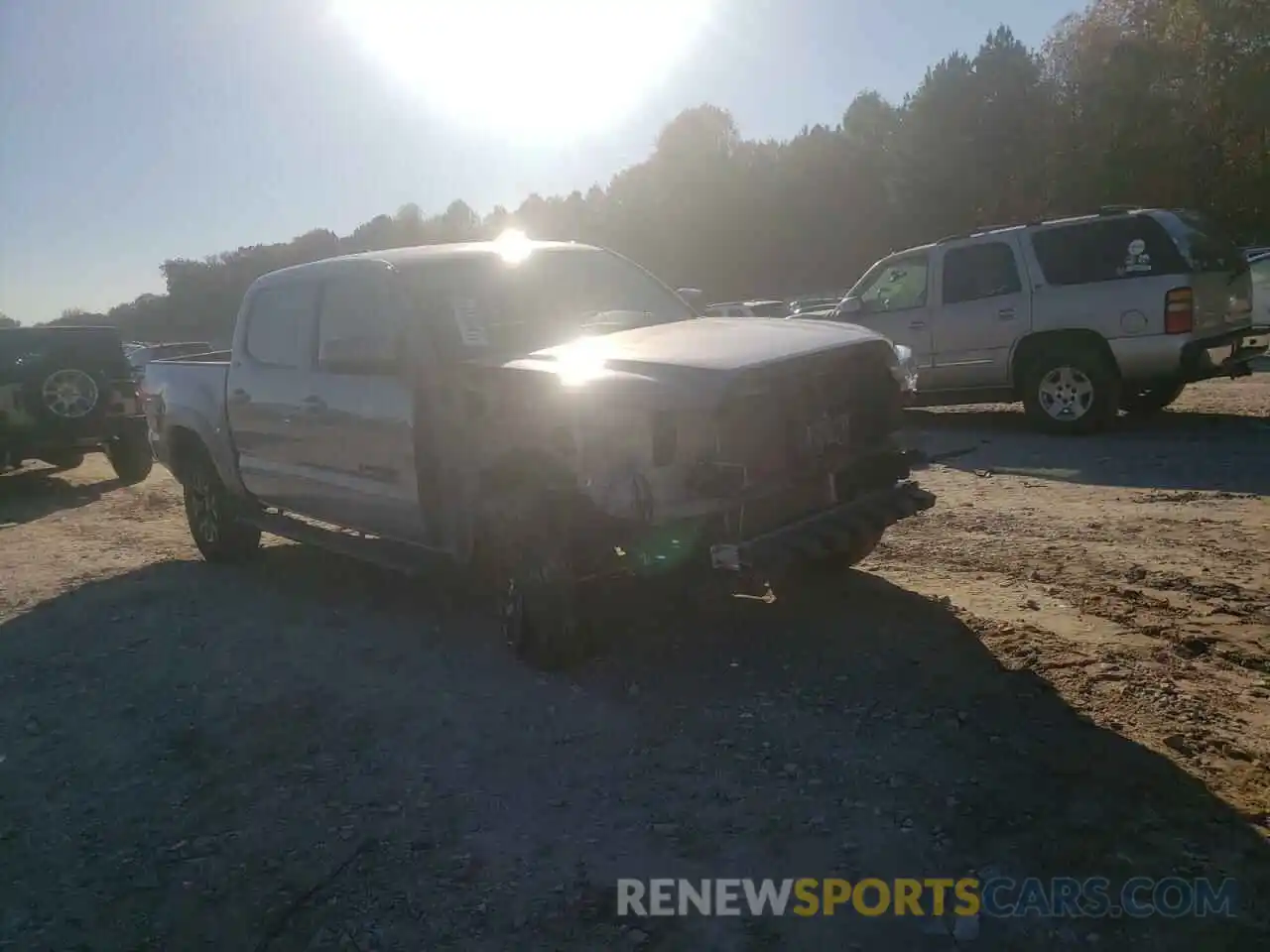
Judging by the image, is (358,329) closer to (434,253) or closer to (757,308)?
(434,253)

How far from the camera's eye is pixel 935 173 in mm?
48688

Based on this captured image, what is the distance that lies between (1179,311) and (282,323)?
7546 millimetres

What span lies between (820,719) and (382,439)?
108 inches

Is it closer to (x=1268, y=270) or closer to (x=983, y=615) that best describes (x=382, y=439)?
(x=983, y=615)

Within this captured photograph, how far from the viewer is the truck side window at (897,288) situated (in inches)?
463

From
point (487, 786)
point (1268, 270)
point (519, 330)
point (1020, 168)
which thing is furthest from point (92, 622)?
point (1020, 168)

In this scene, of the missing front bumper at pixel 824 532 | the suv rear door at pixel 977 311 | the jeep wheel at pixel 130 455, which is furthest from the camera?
the jeep wheel at pixel 130 455

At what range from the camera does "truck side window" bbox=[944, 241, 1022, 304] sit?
10.8 m

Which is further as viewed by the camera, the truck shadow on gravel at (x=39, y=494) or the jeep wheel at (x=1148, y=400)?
the truck shadow on gravel at (x=39, y=494)

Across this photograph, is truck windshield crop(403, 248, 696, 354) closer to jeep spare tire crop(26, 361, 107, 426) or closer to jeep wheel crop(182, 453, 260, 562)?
jeep wheel crop(182, 453, 260, 562)

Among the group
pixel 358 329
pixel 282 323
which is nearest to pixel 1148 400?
pixel 358 329

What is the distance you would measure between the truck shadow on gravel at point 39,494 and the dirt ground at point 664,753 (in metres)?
5.37

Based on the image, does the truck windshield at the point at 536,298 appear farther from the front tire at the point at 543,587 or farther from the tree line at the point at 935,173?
the tree line at the point at 935,173

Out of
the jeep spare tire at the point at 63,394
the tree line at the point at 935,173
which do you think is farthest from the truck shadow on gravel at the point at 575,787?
the tree line at the point at 935,173
